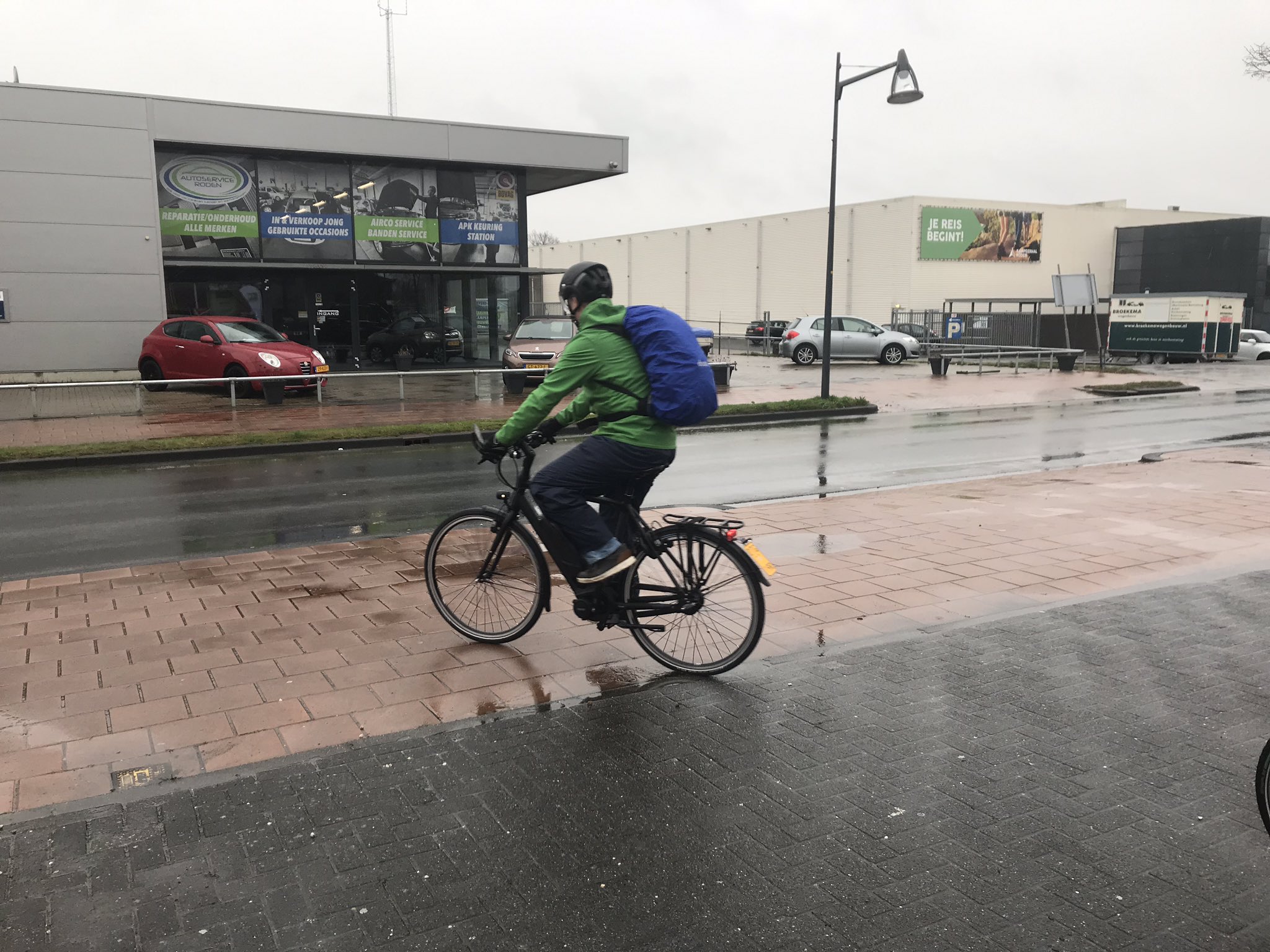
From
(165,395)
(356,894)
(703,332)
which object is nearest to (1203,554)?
(356,894)

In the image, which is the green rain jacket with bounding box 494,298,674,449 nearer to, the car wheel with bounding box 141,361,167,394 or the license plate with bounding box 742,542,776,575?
the license plate with bounding box 742,542,776,575

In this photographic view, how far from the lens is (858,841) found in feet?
11.0

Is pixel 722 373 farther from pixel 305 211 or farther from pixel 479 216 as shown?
pixel 305 211

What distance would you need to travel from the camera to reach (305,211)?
27.9 meters

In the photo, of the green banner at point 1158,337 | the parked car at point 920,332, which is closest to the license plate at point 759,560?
the green banner at point 1158,337

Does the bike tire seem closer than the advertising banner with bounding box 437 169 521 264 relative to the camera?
Yes

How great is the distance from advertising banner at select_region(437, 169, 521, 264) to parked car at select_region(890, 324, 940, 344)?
1953cm

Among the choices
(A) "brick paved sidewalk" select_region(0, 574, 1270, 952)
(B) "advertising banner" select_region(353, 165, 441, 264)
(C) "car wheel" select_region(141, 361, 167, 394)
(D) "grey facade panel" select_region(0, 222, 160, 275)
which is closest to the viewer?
(A) "brick paved sidewalk" select_region(0, 574, 1270, 952)

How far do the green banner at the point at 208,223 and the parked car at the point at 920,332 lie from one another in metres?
26.6

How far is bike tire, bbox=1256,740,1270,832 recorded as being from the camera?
10.3 feet

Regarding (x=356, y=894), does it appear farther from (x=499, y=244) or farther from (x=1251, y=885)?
(x=499, y=244)

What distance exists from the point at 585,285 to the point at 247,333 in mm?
18469

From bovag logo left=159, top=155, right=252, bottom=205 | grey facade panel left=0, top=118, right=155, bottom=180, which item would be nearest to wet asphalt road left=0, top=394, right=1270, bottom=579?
grey facade panel left=0, top=118, right=155, bottom=180

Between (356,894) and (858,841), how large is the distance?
1604mm
